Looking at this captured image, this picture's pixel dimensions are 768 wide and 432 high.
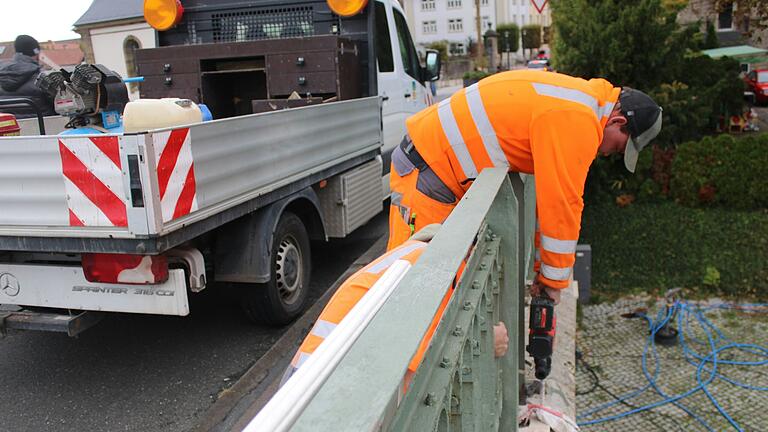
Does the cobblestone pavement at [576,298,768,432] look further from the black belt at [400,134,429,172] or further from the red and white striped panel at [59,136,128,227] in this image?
the red and white striped panel at [59,136,128,227]

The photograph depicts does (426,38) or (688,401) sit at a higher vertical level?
(426,38)

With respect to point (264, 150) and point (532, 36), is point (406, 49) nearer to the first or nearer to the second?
point (264, 150)

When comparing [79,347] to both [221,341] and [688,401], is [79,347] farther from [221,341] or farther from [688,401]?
[688,401]

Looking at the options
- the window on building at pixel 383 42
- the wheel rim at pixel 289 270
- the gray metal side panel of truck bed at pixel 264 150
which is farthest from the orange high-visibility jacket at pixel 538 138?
the window on building at pixel 383 42

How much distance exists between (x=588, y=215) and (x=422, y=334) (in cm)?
709

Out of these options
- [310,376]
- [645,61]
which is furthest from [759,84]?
[310,376]

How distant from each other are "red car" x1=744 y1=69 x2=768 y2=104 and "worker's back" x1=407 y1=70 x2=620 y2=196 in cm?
1469

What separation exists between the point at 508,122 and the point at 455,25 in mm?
65988

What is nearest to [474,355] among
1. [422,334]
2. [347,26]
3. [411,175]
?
[422,334]

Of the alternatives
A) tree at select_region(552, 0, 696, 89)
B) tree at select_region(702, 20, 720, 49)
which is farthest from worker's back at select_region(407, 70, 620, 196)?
tree at select_region(702, 20, 720, 49)

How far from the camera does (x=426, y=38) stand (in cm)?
6731

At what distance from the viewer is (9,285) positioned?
3.64 meters

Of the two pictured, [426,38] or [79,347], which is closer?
[79,347]

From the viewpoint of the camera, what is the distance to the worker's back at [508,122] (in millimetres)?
2854
